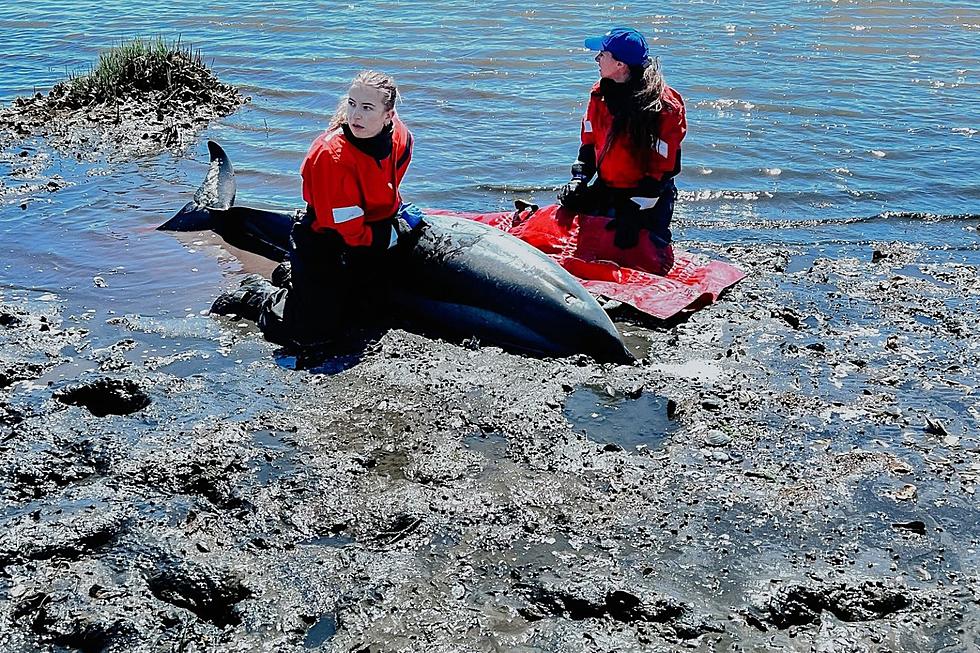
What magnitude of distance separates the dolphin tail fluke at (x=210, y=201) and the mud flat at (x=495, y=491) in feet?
7.12

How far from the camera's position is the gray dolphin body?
6.73m

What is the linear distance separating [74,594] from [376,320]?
3318 mm

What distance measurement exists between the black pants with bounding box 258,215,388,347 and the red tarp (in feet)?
5.68

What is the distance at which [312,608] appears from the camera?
4391 millimetres

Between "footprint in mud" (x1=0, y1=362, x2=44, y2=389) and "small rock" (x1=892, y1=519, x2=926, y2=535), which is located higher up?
"small rock" (x1=892, y1=519, x2=926, y2=535)

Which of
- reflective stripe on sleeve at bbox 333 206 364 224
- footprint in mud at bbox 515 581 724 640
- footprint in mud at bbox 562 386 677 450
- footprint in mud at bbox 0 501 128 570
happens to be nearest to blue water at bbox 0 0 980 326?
reflective stripe on sleeve at bbox 333 206 364 224

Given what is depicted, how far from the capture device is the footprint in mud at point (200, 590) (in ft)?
14.4

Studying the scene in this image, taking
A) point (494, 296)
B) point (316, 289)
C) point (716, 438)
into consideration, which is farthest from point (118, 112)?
point (716, 438)

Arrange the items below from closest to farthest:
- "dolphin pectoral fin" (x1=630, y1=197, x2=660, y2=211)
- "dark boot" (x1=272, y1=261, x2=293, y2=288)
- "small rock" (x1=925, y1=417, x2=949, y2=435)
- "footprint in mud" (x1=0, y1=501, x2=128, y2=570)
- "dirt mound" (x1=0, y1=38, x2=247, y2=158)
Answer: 1. "footprint in mud" (x1=0, y1=501, x2=128, y2=570)
2. "small rock" (x1=925, y1=417, x2=949, y2=435)
3. "dark boot" (x1=272, y1=261, x2=293, y2=288)
4. "dolphin pectoral fin" (x1=630, y1=197, x2=660, y2=211)
5. "dirt mound" (x1=0, y1=38, x2=247, y2=158)

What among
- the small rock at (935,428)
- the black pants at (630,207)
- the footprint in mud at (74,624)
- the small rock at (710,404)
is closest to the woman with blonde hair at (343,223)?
the black pants at (630,207)

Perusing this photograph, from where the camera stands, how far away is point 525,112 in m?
13.4

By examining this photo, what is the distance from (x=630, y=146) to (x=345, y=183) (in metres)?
2.53

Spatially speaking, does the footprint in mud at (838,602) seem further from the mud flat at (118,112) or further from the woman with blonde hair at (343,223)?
the mud flat at (118,112)

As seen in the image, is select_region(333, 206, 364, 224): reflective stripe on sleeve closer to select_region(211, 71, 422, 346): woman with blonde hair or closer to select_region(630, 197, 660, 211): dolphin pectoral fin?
select_region(211, 71, 422, 346): woman with blonde hair
